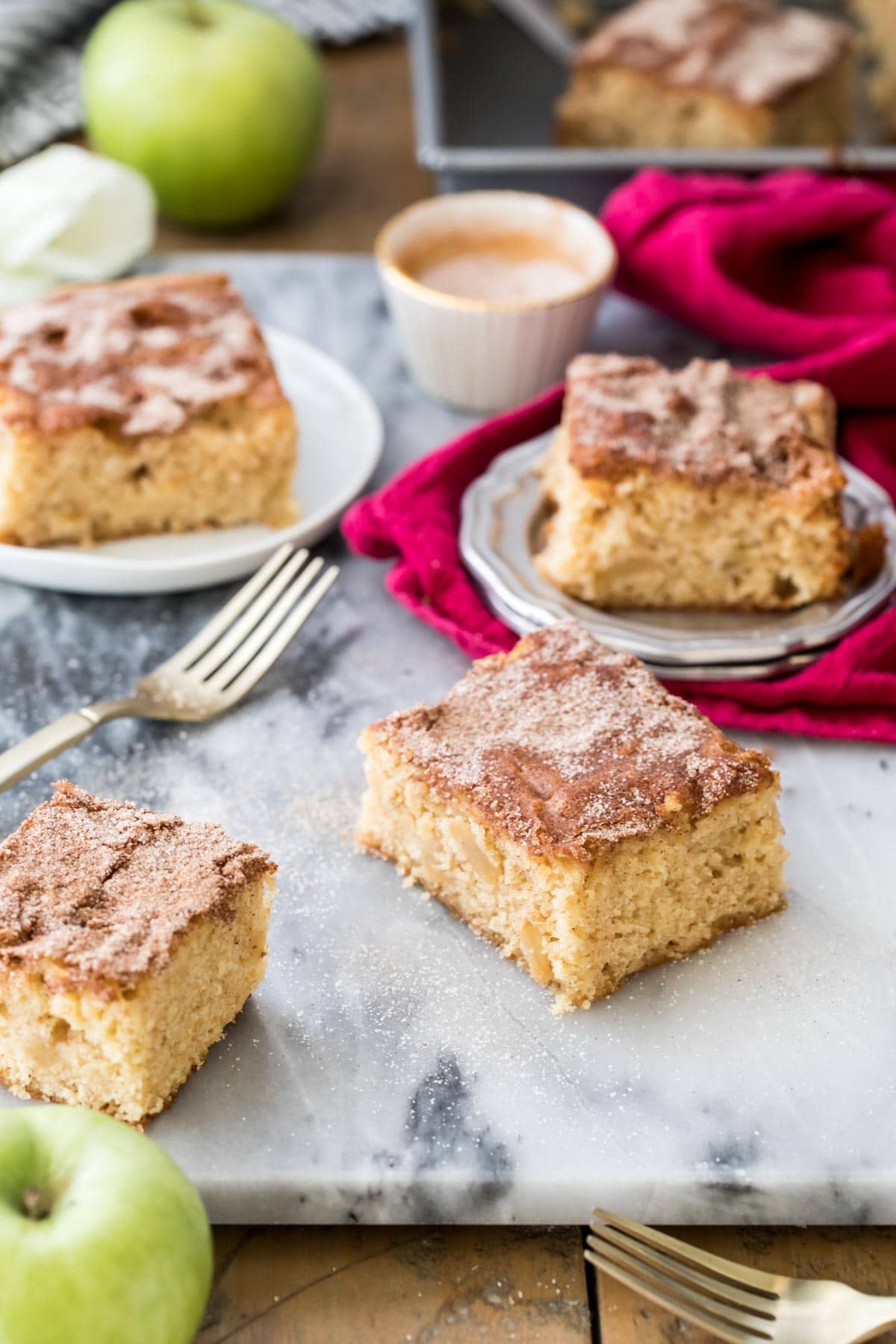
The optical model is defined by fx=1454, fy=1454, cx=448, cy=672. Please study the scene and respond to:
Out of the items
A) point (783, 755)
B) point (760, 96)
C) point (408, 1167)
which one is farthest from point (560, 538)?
point (760, 96)

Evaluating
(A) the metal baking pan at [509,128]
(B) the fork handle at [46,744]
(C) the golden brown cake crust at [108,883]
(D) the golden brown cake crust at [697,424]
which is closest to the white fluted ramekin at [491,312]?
(A) the metal baking pan at [509,128]

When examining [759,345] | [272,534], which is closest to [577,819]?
[272,534]

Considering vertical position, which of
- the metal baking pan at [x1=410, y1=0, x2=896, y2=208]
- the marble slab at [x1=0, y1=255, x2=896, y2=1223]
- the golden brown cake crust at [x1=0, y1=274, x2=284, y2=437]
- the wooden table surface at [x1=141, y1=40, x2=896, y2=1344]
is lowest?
the wooden table surface at [x1=141, y1=40, x2=896, y2=1344]

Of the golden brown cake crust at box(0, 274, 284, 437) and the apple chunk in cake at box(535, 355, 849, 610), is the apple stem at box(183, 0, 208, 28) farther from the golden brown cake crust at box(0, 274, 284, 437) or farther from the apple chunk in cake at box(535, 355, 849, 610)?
the apple chunk in cake at box(535, 355, 849, 610)

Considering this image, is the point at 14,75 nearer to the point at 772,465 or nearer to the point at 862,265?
the point at 862,265

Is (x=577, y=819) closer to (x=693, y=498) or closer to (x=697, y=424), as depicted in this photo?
(x=693, y=498)

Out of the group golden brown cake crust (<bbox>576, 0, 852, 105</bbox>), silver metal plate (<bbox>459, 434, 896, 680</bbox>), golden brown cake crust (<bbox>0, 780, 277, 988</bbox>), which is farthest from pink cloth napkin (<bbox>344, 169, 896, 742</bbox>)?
golden brown cake crust (<bbox>0, 780, 277, 988</bbox>)
